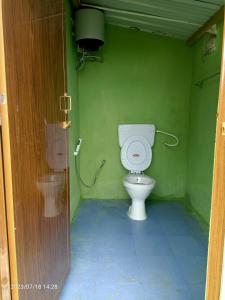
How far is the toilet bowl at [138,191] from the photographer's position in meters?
2.48

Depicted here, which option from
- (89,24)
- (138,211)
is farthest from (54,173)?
(89,24)

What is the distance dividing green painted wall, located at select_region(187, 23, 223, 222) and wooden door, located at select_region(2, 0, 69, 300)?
153 centimetres

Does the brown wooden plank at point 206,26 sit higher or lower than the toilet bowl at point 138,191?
higher

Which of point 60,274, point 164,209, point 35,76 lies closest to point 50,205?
point 60,274

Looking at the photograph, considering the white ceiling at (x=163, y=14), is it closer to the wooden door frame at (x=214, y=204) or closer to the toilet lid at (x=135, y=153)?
the toilet lid at (x=135, y=153)

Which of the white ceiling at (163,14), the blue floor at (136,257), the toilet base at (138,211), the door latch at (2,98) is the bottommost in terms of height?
the blue floor at (136,257)

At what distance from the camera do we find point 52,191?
51.4 inches

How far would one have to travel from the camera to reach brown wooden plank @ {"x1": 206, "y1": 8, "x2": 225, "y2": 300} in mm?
896

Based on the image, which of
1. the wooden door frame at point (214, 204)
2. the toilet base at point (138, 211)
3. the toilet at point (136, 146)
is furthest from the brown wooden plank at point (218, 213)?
the toilet at point (136, 146)

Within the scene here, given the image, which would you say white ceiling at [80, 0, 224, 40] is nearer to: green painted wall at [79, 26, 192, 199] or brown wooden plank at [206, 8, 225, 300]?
green painted wall at [79, 26, 192, 199]

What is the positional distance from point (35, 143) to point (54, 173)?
333 millimetres

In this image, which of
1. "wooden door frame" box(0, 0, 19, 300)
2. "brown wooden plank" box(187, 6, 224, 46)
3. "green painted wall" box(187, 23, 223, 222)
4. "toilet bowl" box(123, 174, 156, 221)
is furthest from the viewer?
"toilet bowl" box(123, 174, 156, 221)

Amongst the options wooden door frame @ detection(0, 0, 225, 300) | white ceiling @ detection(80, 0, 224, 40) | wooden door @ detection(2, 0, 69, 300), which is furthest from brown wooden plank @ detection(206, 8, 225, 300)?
white ceiling @ detection(80, 0, 224, 40)

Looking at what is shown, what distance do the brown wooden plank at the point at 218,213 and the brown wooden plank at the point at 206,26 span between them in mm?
1458
